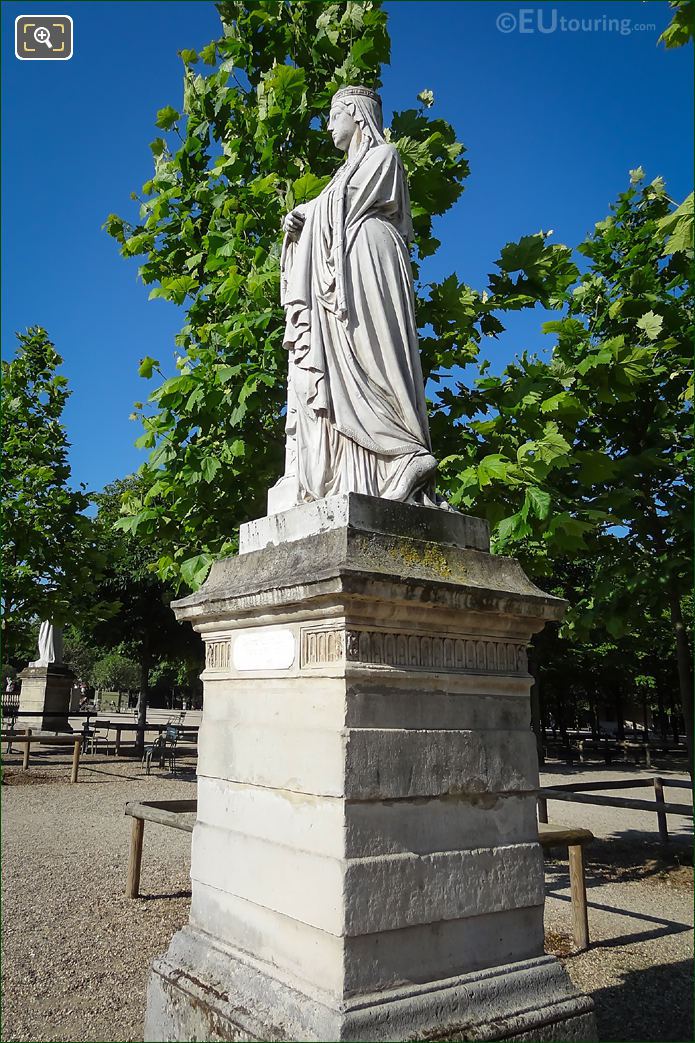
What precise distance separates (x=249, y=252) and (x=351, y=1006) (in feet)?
19.6

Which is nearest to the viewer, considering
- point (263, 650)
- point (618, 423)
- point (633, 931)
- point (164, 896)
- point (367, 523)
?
point (367, 523)

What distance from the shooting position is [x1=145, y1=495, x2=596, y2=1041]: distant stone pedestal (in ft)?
10.6

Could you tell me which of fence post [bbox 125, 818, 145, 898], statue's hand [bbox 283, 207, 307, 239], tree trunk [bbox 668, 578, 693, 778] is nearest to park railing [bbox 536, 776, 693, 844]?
tree trunk [bbox 668, 578, 693, 778]

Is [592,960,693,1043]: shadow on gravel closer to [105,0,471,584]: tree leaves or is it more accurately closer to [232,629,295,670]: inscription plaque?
[232,629,295,670]: inscription plaque

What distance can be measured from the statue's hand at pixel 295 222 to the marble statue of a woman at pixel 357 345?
141 mm

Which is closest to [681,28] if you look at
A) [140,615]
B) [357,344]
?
[357,344]

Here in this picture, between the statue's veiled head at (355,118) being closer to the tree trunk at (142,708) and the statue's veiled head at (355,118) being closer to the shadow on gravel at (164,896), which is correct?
the shadow on gravel at (164,896)

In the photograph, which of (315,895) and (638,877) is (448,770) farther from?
(638,877)

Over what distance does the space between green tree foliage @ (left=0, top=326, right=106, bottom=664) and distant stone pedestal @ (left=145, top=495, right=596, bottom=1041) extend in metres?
11.5

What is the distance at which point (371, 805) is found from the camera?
331 centimetres

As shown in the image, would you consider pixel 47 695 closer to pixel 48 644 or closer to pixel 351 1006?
pixel 48 644

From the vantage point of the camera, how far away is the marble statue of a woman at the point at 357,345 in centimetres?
407

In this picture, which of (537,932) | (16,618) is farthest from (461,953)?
(16,618)

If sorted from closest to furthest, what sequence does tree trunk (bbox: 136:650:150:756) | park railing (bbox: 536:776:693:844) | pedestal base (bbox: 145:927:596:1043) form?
1. pedestal base (bbox: 145:927:596:1043)
2. park railing (bbox: 536:776:693:844)
3. tree trunk (bbox: 136:650:150:756)
